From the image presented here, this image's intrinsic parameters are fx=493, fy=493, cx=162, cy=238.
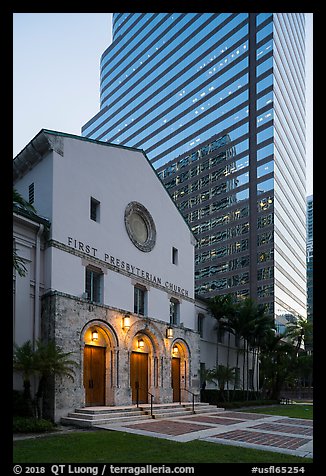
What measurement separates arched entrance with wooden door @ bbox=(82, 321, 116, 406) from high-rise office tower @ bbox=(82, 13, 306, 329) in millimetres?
55621

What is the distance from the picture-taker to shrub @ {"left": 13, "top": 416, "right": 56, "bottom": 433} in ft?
46.8

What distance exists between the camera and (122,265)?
74.1ft

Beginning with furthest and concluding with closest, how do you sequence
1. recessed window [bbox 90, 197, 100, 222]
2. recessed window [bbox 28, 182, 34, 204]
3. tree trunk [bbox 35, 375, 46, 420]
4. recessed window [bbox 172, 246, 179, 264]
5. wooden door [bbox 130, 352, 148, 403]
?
recessed window [bbox 172, 246, 179, 264] < wooden door [bbox 130, 352, 148, 403] < recessed window [bbox 90, 197, 100, 222] < recessed window [bbox 28, 182, 34, 204] < tree trunk [bbox 35, 375, 46, 420]

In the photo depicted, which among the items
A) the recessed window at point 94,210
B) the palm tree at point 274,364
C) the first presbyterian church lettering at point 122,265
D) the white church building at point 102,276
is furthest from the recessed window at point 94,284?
the palm tree at point 274,364

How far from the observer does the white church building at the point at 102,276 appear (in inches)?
698

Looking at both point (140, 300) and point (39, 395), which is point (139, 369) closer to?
point (140, 300)

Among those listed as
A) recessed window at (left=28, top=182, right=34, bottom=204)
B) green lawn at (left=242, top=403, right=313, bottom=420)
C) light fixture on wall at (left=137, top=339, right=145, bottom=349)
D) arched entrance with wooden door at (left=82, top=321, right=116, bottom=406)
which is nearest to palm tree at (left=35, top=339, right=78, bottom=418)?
arched entrance with wooden door at (left=82, top=321, right=116, bottom=406)

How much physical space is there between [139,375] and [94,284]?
209 inches

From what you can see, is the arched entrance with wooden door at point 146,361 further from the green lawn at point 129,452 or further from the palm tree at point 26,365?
the green lawn at point 129,452

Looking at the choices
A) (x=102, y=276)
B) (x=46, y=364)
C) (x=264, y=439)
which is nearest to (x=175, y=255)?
(x=102, y=276)

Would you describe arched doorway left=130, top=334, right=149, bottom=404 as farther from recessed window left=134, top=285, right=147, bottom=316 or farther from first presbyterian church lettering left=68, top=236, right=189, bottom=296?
first presbyterian church lettering left=68, top=236, right=189, bottom=296

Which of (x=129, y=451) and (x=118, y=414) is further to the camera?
(x=118, y=414)

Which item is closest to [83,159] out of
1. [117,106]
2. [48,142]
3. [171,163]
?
[48,142]
